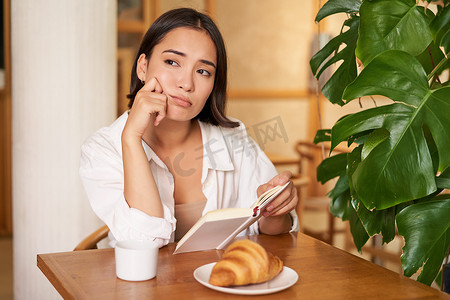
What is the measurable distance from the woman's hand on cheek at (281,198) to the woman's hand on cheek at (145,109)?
1.19ft

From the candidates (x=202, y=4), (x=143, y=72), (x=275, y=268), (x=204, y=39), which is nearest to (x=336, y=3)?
(x=204, y=39)

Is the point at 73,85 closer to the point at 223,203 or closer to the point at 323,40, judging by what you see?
the point at 223,203

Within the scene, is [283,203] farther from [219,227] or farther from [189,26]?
[189,26]

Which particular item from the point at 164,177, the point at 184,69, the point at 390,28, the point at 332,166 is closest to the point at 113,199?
the point at 164,177

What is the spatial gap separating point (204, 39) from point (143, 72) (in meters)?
0.24

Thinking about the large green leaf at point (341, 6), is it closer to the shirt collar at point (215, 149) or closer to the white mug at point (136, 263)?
the shirt collar at point (215, 149)

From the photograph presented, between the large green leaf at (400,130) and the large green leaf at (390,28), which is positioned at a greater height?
the large green leaf at (390,28)

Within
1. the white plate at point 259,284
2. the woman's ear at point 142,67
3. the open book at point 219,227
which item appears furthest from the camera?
the woman's ear at point 142,67

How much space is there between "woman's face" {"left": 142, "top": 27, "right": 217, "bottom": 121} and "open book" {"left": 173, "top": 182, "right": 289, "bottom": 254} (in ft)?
1.42

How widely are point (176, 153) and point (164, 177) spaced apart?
0.13 m

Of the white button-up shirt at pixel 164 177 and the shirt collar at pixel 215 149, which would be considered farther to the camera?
the shirt collar at pixel 215 149

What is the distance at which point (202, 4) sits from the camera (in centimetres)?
463

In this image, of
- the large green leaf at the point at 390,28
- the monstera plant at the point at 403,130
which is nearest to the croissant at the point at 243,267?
the monstera plant at the point at 403,130

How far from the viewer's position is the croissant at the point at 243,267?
44.8 inches
